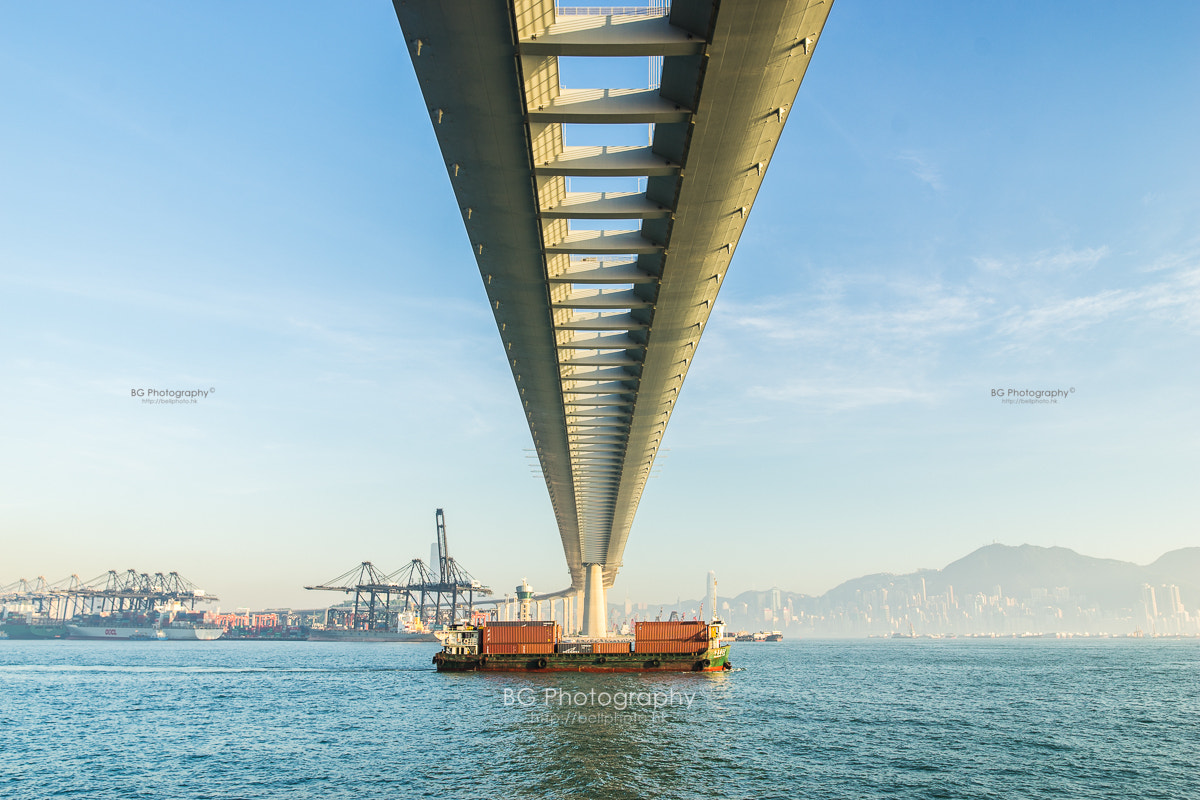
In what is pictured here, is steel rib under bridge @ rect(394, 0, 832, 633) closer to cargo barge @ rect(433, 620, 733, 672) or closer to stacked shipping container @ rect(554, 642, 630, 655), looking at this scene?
cargo barge @ rect(433, 620, 733, 672)

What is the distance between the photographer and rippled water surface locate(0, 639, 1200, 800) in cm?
2569

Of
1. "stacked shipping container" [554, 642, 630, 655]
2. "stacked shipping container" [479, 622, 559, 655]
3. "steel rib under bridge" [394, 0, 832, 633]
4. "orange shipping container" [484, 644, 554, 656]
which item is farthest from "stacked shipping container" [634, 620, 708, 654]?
"steel rib under bridge" [394, 0, 832, 633]

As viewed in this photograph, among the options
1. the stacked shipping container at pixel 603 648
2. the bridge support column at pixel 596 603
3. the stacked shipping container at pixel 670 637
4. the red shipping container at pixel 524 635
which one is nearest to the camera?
the stacked shipping container at pixel 603 648

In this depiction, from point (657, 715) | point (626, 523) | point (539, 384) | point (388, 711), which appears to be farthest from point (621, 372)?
point (626, 523)

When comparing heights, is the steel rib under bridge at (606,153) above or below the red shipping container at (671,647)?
above

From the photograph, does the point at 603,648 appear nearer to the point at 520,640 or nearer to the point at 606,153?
the point at 520,640

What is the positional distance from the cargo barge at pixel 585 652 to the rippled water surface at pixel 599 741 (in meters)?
6.89

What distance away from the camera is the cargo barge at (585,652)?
7119 centimetres

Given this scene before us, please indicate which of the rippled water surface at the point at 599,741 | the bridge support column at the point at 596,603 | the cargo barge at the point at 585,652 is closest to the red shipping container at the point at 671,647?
the cargo barge at the point at 585,652

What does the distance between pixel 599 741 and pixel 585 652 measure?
Result: 4299cm

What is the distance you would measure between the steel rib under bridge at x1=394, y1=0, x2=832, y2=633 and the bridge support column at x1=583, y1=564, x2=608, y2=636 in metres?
81.5

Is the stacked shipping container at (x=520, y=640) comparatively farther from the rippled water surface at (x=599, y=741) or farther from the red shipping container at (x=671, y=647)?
the rippled water surface at (x=599, y=741)

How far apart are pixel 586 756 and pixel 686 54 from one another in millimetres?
24466

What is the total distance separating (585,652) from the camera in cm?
7419
